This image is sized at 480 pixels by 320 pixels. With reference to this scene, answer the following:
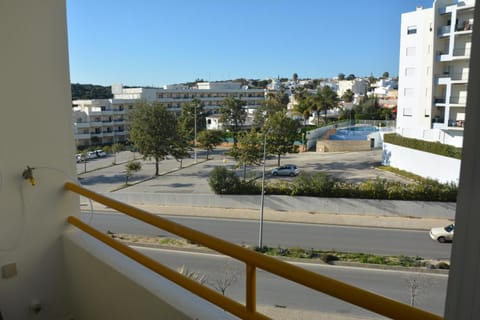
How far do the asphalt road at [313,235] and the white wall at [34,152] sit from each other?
6.03m

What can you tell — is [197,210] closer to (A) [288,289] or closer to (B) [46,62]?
(A) [288,289]

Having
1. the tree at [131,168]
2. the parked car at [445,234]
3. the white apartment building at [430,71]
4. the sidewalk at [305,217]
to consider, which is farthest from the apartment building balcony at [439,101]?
the tree at [131,168]

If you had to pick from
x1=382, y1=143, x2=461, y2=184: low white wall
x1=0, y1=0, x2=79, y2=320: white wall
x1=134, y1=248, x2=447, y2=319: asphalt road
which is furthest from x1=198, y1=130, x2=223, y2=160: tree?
x1=0, y1=0, x2=79, y2=320: white wall

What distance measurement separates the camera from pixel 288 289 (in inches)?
237

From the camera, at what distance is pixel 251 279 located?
674 mm

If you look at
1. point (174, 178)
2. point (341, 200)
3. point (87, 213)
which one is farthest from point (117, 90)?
point (87, 213)

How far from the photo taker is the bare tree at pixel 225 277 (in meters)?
5.05

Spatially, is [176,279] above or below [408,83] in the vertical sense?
below

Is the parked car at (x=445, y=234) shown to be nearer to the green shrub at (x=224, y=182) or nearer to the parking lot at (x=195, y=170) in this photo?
the green shrub at (x=224, y=182)

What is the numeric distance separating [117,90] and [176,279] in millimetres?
18942

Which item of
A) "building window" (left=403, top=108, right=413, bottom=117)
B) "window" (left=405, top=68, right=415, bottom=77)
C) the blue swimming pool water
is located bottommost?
the blue swimming pool water

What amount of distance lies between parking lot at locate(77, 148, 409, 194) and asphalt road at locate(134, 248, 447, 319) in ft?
18.6

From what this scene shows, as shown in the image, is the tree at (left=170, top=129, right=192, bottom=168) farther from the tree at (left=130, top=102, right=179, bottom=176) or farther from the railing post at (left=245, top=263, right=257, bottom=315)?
the railing post at (left=245, top=263, right=257, bottom=315)

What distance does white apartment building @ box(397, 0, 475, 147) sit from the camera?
534 inches
